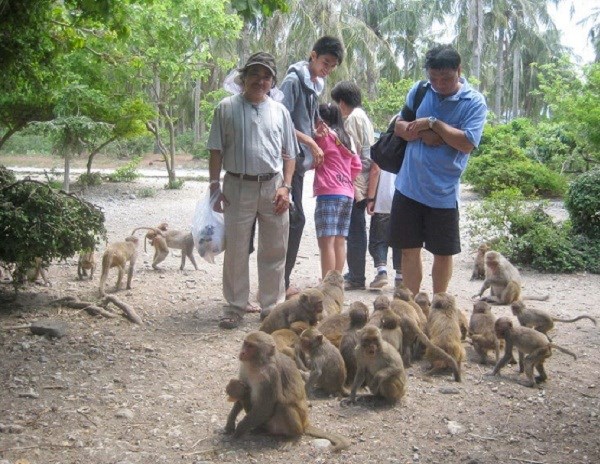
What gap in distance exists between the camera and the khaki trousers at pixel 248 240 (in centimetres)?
673

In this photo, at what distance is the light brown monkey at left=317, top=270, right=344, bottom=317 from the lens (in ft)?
21.8

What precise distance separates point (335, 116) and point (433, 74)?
6.65 ft

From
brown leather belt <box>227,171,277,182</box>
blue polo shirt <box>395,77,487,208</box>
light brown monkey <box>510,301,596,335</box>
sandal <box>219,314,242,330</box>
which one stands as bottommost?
sandal <box>219,314,242,330</box>

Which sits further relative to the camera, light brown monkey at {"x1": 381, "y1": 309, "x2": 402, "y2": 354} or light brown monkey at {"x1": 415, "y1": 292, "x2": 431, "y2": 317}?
light brown monkey at {"x1": 415, "y1": 292, "x2": 431, "y2": 317}

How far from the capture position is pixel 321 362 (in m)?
5.19

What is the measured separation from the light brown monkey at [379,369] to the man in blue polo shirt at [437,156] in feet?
5.02

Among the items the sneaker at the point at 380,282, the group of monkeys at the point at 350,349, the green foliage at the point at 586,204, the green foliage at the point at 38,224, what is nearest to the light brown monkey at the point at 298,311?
the group of monkeys at the point at 350,349

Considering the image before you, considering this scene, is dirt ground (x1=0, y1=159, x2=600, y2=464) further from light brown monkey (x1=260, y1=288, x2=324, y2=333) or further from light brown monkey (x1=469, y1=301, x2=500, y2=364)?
light brown monkey (x1=260, y1=288, x2=324, y2=333)

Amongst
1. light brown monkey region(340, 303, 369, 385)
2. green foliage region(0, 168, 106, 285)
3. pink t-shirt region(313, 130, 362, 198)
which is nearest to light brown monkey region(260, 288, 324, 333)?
light brown monkey region(340, 303, 369, 385)

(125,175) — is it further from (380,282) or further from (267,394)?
(267,394)

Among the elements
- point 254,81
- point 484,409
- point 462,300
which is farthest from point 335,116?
point 484,409

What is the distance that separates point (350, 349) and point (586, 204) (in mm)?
7412

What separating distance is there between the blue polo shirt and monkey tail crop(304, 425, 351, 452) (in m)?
2.44

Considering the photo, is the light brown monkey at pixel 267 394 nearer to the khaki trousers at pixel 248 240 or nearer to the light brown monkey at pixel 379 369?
the light brown monkey at pixel 379 369
